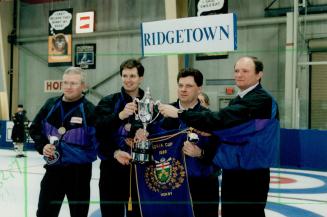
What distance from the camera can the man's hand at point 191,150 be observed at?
299cm

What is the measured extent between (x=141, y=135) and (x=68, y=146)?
2.43ft

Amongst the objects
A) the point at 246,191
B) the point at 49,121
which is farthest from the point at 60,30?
the point at 246,191

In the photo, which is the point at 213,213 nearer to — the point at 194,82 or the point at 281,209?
the point at 194,82

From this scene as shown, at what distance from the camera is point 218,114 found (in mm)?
2916

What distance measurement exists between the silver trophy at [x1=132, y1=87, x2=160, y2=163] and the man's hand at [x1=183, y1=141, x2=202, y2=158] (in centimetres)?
27

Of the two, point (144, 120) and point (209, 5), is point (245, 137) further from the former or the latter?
point (209, 5)

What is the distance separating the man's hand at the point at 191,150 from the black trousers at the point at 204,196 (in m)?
0.23

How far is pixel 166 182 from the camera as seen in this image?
318cm

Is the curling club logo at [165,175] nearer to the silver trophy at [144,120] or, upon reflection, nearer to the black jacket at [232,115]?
the silver trophy at [144,120]

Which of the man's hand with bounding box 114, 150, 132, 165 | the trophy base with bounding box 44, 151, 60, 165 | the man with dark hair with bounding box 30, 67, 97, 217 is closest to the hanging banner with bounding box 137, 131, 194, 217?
the man's hand with bounding box 114, 150, 132, 165

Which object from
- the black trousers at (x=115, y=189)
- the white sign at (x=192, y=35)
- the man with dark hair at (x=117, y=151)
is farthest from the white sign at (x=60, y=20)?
the black trousers at (x=115, y=189)

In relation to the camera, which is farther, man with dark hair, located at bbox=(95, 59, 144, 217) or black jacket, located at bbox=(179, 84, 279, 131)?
man with dark hair, located at bbox=(95, 59, 144, 217)

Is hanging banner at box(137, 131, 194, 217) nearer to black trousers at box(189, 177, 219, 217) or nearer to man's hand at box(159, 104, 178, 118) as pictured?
black trousers at box(189, 177, 219, 217)

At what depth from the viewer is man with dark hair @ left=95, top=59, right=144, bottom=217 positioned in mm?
3273
